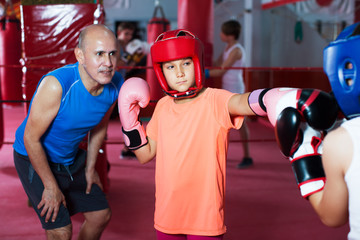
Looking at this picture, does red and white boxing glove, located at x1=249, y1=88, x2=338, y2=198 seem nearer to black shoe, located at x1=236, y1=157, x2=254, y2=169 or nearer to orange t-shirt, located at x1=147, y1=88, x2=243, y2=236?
orange t-shirt, located at x1=147, y1=88, x2=243, y2=236

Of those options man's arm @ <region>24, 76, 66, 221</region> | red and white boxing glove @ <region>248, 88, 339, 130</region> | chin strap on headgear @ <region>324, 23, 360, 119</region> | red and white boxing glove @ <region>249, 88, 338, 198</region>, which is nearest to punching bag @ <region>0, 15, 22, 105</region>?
man's arm @ <region>24, 76, 66, 221</region>

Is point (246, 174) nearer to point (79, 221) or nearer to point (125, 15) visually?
point (79, 221)

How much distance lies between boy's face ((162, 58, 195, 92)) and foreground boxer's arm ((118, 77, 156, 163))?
0.45 ft

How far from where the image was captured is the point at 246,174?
4051mm

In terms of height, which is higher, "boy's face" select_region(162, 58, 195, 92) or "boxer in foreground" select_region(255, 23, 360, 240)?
"boy's face" select_region(162, 58, 195, 92)

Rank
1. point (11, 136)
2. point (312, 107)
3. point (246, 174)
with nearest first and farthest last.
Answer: point (312, 107) < point (246, 174) < point (11, 136)

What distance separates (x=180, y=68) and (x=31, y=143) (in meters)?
0.75

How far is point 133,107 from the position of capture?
1707mm

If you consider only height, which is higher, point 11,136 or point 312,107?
point 312,107

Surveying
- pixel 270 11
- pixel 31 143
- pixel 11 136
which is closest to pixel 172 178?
pixel 31 143

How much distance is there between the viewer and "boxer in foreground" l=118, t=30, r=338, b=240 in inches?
60.2

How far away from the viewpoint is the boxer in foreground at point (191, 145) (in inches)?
60.2

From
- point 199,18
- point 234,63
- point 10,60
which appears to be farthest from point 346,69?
point 10,60

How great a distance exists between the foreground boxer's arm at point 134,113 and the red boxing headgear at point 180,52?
0.11 m
